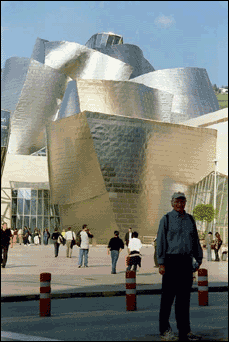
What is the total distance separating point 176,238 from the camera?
23.2ft

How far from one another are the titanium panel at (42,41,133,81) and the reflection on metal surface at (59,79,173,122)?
1547cm

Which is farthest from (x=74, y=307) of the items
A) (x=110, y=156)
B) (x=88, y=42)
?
(x=88, y=42)

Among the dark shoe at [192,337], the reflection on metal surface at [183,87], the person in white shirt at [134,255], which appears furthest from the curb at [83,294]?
the reflection on metal surface at [183,87]

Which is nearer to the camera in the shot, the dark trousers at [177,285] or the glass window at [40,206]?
the dark trousers at [177,285]

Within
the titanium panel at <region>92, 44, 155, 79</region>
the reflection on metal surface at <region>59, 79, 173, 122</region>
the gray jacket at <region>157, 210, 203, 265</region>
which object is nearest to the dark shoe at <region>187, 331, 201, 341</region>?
the gray jacket at <region>157, 210, 203, 265</region>

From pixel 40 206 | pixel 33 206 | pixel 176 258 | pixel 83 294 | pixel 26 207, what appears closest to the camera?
pixel 176 258

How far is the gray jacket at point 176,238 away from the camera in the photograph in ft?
23.1

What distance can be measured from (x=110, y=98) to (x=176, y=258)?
4998 cm

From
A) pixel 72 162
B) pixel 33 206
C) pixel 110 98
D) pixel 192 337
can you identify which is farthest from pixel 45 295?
pixel 33 206

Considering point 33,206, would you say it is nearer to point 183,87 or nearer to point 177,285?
point 183,87

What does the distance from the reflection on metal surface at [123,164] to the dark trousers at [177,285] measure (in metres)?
40.2

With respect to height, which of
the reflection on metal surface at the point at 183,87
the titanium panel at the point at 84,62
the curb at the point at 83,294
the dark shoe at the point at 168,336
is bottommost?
the curb at the point at 83,294

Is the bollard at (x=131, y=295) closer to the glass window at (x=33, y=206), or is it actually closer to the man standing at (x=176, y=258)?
the man standing at (x=176, y=258)

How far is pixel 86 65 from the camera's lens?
7650 cm
